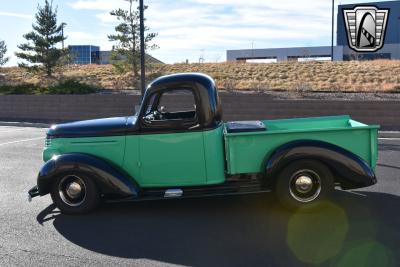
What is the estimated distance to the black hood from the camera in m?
6.28

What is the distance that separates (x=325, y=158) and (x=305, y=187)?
0.49 m

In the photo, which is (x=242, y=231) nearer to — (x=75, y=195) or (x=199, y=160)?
(x=199, y=160)

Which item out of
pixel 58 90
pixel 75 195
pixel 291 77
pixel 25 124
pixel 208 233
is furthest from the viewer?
pixel 291 77

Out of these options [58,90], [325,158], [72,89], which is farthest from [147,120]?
[58,90]

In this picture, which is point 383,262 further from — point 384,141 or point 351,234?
point 384,141

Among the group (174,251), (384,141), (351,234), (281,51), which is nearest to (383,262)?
(351,234)

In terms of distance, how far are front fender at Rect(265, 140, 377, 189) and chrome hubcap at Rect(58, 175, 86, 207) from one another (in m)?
2.53

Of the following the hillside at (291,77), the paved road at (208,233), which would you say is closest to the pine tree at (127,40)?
the hillside at (291,77)

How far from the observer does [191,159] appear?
6098 millimetres

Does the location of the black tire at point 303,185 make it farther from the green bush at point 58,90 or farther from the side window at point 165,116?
the green bush at point 58,90

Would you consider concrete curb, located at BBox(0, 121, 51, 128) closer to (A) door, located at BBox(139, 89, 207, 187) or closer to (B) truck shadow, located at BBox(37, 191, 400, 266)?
(B) truck shadow, located at BBox(37, 191, 400, 266)

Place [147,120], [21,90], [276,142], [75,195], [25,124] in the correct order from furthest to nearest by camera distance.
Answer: [21,90], [25,124], [75,195], [147,120], [276,142]

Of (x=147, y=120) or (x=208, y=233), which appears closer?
(x=208, y=233)

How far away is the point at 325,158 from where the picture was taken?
5898 millimetres
